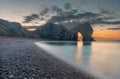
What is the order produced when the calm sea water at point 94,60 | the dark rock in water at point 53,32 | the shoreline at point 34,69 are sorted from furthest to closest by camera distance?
the dark rock in water at point 53,32, the calm sea water at point 94,60, the shoreline at point 34,69

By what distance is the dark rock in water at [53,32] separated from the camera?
17986 cm

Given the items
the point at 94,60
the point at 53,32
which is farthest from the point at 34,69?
the point at 53,32

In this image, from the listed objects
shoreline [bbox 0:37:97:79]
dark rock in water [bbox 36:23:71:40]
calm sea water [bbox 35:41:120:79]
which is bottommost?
calm sea water [bbox 35:41:120:79]

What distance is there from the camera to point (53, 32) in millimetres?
180875

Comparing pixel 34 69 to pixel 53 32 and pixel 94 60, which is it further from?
pixel 53 32

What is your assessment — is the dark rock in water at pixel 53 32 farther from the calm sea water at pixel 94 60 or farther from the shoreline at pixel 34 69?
the shoreline at pixel 34 69

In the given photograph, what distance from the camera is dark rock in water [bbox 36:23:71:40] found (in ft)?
590

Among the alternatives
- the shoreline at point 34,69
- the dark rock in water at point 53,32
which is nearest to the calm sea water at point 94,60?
the shoreline at point 34,69

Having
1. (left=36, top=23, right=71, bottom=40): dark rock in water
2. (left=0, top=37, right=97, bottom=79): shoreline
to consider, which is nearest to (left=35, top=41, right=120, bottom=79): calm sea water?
(left=0, top=37, right=97, bottom=79): shoreline

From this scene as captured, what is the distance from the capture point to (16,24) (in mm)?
163125

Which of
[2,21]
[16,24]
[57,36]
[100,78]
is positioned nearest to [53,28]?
[57,36]

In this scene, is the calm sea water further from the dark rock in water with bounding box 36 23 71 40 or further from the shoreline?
the dark rock in water with bounding box 36 23 71 40

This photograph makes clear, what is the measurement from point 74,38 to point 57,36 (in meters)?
22.4

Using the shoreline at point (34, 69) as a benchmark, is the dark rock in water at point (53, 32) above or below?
above
